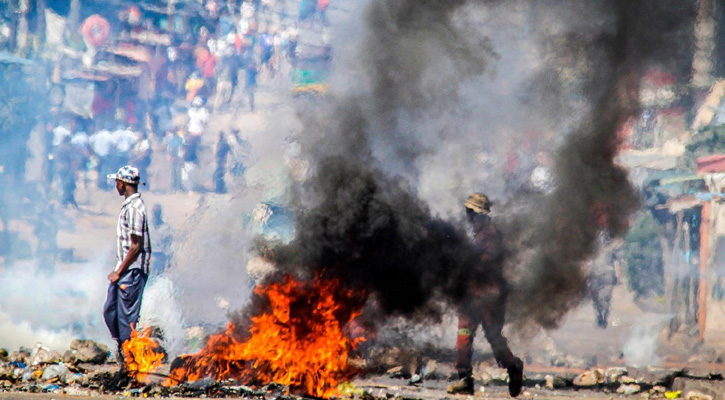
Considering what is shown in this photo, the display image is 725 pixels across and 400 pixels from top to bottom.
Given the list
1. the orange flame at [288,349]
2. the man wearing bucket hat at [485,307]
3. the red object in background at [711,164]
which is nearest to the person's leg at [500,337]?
the man wearing bucket hat at [485,307]

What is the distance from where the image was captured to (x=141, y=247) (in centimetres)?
588

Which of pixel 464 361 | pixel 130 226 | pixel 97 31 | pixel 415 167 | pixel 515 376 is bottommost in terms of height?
pixel 515 376

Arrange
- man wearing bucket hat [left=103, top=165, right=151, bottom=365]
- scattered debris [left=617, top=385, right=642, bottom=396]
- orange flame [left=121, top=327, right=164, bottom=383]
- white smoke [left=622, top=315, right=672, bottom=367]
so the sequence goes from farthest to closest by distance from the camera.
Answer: white smoke [left=622, top=315, right=672, bottom=367] < scattered debris [left=617, top=385, right=642, bottom=396] < man wearing bucket hat [left=103, top=165, right=151, bottom=365] < orange flame [left=121, top=327, right=164, bottom=383]

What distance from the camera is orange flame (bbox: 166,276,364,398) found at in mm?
5352

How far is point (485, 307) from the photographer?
6258mm

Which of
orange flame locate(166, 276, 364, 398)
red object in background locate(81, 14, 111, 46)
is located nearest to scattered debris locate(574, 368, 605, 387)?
orange flame locate(166, 276, 364, 398)

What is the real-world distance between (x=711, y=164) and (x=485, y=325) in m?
6.94

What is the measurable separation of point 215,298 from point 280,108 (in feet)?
11.7

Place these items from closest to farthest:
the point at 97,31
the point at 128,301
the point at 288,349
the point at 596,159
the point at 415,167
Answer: the point at 288,349 → the point at 128,301 → the point at 596,159 → the point at 415,167 → the point at 97,31

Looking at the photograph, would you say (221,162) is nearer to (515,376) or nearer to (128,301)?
(128,301)

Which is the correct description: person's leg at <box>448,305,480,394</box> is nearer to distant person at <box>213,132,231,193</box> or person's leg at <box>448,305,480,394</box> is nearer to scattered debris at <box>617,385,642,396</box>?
scattered debris at <box>617,385,642,396</box>

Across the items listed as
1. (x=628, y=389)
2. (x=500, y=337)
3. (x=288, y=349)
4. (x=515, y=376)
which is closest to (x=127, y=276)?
(x=288, y=349)

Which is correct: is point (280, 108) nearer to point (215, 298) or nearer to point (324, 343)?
point (215, 298)

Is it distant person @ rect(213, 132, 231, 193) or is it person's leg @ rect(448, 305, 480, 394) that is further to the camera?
distant person @ rect(213, 132, 231, 193)
